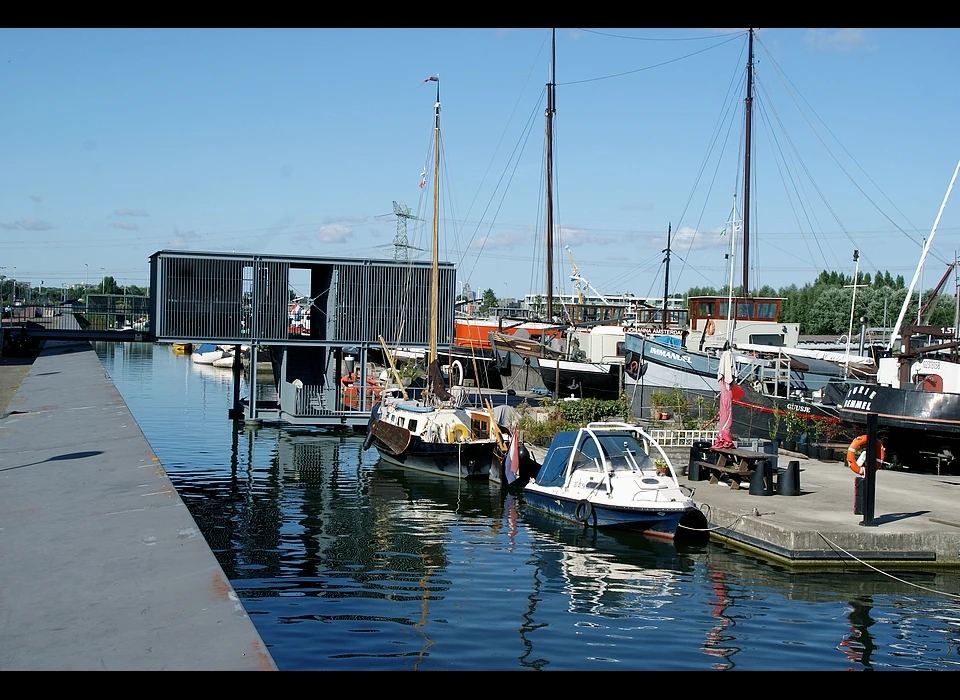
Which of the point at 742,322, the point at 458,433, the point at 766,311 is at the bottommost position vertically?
the point at 458,433

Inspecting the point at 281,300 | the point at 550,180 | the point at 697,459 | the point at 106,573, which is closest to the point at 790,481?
the point at 697,459

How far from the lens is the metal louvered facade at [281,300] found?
39812 mm

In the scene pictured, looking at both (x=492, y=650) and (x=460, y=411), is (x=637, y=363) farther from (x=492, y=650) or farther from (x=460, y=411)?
(x=492, y=650)

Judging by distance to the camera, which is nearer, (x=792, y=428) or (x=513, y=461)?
(x=513, y=461)

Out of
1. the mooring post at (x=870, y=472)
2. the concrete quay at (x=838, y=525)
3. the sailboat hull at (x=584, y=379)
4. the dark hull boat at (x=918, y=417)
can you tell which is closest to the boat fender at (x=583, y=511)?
the concrete quay at (x=838, y=525)

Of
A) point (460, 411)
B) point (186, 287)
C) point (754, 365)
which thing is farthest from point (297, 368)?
point (754, 365)

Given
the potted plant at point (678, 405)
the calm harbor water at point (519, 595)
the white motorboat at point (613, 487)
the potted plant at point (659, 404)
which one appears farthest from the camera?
the potted plant at point (659, 404)

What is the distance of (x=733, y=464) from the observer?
2473 cm

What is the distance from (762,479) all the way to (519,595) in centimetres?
829

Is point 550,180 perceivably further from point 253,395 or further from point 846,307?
point 846,307

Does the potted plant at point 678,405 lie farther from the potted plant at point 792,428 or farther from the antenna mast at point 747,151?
the antenna mast at point 747,151

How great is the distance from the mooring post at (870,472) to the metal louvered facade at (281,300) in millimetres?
25013

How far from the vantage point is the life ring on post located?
32156 mm
